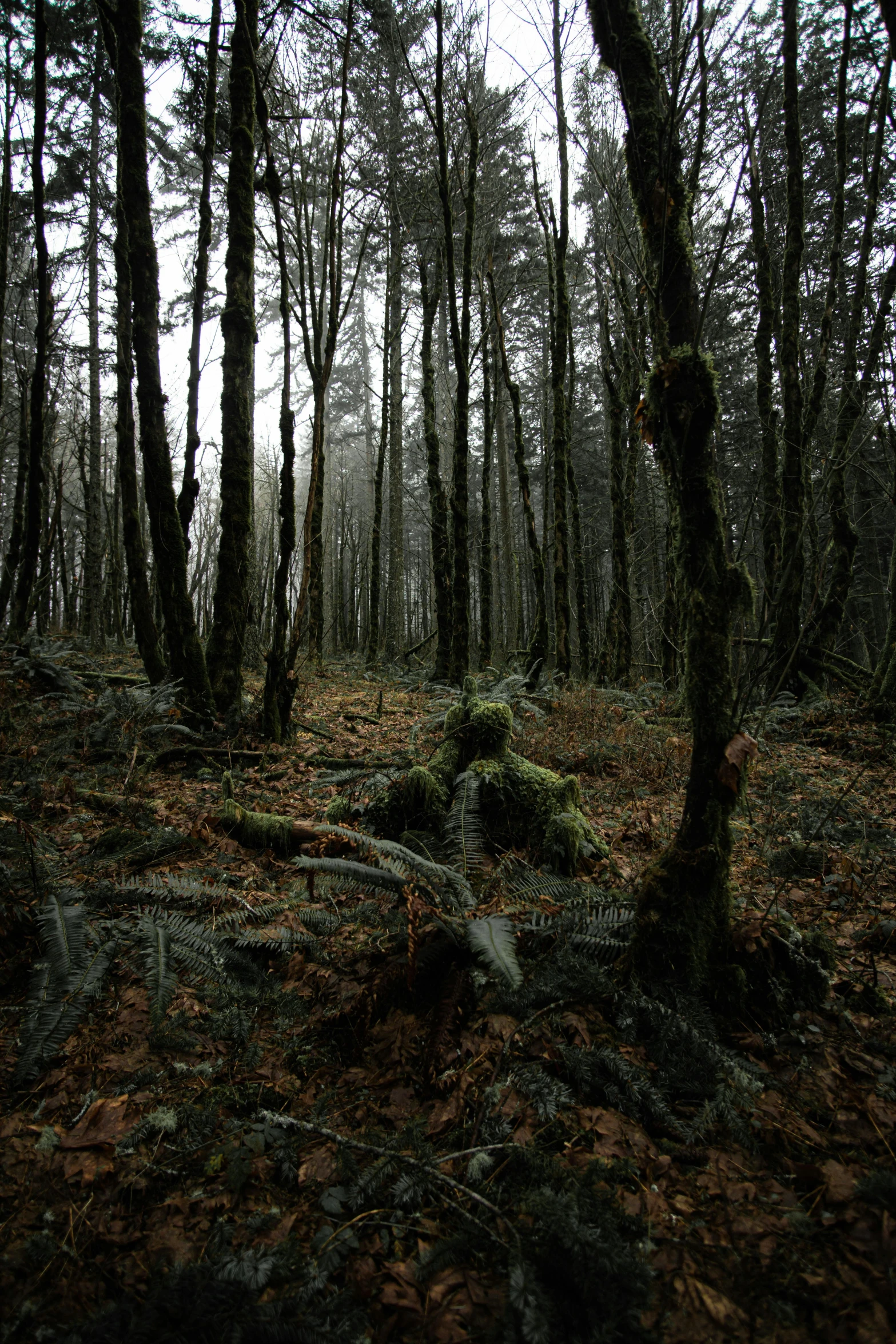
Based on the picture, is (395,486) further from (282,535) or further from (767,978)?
(767,978)

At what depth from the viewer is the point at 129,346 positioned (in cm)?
883

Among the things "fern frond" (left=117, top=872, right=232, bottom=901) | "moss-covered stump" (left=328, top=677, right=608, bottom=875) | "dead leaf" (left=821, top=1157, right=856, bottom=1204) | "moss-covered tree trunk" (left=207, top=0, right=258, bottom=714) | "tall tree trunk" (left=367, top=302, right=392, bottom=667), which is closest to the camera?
"dead leaf" (left=821, top=1157, right=856, bottom=1204)

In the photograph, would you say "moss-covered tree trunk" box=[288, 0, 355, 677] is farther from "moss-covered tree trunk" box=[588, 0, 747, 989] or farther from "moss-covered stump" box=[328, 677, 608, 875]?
"moss-covered tree trunk" box=[588, 0, 747, 989]

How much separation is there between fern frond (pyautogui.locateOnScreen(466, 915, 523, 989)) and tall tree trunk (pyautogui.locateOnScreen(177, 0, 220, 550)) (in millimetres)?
5562

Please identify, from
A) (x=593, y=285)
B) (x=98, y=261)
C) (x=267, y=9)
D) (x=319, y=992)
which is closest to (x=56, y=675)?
(x=319, y=992)

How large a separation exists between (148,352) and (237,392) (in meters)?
0.88

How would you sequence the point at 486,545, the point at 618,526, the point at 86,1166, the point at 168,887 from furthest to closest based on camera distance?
the point at 486,545 → the point at 618,526 → the point at 168,887 → the point at 86,1166

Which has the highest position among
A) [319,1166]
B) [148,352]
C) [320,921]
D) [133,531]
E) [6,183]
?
[6,183]

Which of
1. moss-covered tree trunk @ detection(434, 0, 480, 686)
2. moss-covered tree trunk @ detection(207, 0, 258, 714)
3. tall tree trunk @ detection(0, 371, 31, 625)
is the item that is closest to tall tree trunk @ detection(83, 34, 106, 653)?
tall tree trunk @ detection(0, 371, 31, 625)

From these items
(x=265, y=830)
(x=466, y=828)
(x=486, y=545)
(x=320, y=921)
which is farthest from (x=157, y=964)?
(x=486, y=545)

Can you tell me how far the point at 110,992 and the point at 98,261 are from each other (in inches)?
612

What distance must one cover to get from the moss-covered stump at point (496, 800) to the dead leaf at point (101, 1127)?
1.88 metres

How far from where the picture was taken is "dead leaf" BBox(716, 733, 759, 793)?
208 cm

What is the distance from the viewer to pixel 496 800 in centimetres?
367
